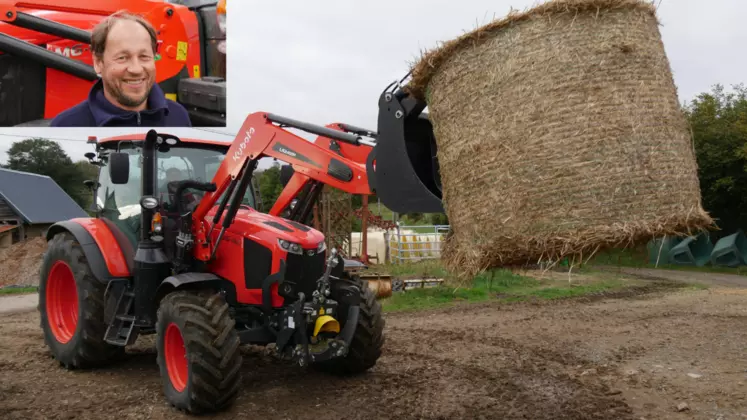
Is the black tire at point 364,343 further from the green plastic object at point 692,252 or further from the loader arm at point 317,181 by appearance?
the green plastic object at point 692,252

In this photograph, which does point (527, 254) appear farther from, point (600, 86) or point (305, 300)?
point (305, 300)

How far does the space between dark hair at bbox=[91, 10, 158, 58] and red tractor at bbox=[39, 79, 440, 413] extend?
4.39 meters

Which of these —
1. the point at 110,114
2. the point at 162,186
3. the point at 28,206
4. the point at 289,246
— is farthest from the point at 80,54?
the point at 28,206

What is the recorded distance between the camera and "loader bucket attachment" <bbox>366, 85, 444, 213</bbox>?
441 cm

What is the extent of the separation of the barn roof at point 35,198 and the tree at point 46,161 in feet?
55.4

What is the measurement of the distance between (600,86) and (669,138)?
51 cm

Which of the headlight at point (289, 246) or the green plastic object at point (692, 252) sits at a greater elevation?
the headlight at point (289, 246)

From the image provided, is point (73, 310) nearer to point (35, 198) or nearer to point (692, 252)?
point (35, 198)

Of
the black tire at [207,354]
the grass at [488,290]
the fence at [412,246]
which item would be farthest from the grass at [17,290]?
the black tire at [207,354]

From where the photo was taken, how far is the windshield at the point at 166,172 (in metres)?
5.80

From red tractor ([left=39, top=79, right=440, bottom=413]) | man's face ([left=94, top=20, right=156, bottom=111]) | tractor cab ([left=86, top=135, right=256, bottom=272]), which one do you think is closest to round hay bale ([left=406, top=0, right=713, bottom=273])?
red tractor ([left=39, top=79, right=440, bottom=413])

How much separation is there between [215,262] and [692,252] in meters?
21.2

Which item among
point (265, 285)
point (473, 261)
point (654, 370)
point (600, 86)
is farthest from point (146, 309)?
point (654, 370)

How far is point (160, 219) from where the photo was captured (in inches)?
220
